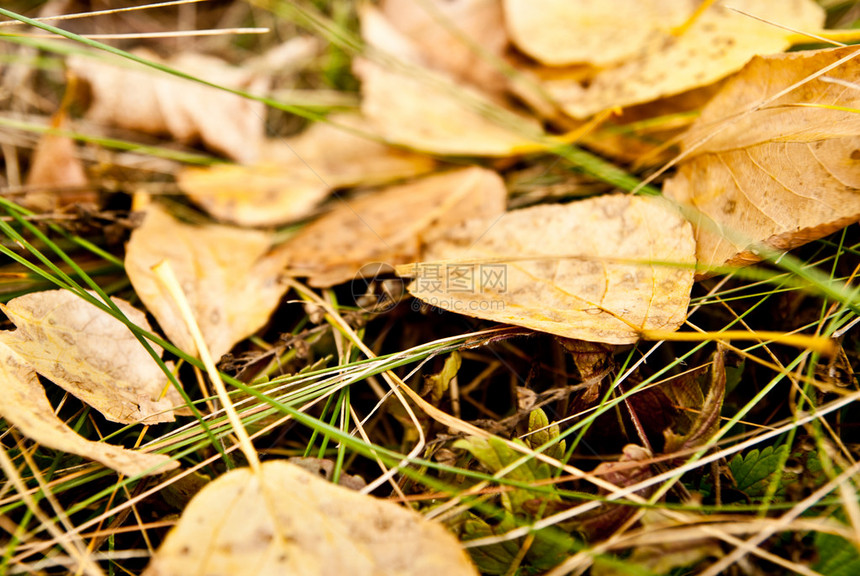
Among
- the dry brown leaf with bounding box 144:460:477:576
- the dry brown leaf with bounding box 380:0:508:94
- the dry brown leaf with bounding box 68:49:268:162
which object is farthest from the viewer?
the dry brown leaf with bounding box 380:0:508:94

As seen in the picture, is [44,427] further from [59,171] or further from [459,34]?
[459,34]

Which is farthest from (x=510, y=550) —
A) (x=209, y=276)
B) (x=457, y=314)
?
(x=209, y=276)

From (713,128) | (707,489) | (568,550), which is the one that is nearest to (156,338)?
(568,550)

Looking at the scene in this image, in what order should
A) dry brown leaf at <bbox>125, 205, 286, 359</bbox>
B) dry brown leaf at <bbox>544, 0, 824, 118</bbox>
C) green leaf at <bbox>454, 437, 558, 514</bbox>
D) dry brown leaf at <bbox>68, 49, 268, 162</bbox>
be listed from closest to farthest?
green leaf at <bbox>454, 437, 558, 514</bbox> < dry brown leaf at <bbox>125, 205, 286, 359</bbox> < dry brown leaf at <bbox>544, 0, 824, 118</bbox> < dry brown leaf at <bbox>68, 49, 268, 162</bbox>

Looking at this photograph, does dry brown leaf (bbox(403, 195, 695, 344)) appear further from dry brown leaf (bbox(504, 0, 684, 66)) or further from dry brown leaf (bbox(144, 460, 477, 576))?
dry brown leaf (bbox(504, 0, 684, 66))

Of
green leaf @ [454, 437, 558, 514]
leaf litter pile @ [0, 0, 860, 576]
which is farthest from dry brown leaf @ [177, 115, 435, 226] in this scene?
green leaf @ [454, 437, 558, 514]

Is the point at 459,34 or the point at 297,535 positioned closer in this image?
the point at 297,535
